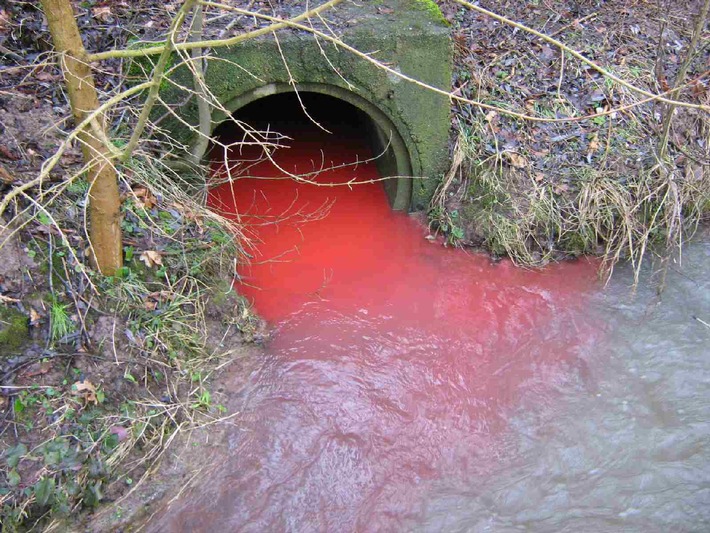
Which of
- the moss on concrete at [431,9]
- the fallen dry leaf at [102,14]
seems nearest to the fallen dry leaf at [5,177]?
the fallen dry leaf at [102,14]

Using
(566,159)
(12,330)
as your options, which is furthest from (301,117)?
(12,330)

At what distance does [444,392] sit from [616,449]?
128 centimetres

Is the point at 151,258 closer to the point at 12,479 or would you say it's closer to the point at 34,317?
the point at 34,317

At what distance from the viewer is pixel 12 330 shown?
12.3ft

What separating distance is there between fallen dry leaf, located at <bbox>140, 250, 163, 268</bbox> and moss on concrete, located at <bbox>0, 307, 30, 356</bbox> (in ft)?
3.01

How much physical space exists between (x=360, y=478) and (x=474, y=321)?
1.82m

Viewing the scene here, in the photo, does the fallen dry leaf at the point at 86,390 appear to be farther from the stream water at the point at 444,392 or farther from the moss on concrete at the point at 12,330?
the stream water at the point at 444,392

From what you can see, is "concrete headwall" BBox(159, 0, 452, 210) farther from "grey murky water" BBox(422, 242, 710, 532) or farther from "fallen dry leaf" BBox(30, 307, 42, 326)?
"grey murky water" BBox(422, 242, 710, 532)

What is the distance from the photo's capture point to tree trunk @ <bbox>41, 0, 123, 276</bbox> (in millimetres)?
3346

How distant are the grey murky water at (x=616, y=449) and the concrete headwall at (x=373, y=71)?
238 cm

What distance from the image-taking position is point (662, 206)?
18.5 ft

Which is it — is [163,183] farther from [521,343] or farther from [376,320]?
[521,343]

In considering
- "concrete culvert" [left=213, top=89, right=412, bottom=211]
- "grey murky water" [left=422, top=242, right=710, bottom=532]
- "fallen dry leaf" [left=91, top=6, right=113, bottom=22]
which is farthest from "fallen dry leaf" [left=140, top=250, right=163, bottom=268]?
"grey murky water" [left=422, top=242, right=710, bottom=532]

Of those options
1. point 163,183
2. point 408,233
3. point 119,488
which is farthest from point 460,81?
point 119,488
